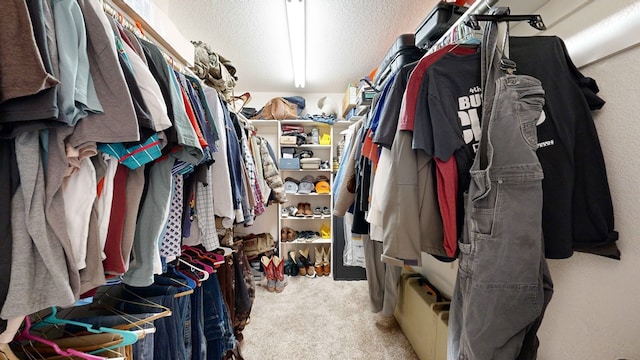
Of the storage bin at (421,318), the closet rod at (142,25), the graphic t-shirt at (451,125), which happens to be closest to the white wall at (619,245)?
the graphic t-shirt at (451,125)

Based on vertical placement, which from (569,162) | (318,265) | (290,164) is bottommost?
(318,265)

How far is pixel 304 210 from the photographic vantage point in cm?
295

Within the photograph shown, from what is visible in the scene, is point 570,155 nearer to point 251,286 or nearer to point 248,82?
point 251,286

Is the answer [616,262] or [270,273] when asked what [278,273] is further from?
[616,262]

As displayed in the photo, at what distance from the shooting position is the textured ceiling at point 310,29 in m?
1.52

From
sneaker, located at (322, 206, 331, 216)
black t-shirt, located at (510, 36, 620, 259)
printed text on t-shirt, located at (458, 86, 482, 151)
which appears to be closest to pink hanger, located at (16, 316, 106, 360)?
printed text on t-shirt, located at (458, 86, 482, 151)

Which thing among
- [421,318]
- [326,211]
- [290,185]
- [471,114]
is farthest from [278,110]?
[421,318]

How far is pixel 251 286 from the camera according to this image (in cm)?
187

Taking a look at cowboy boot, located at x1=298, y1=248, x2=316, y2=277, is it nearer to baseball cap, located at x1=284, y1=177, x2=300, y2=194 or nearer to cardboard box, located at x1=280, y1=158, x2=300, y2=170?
baseball cap, located at x1=284, y1=177, x2=300, y2=194

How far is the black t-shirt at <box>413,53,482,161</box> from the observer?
2.29 feet

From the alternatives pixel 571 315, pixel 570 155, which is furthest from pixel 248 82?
pixel 571 315

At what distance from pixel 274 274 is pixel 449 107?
91.9 inches

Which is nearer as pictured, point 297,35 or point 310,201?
point 297,35

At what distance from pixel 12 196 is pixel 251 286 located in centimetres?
168
